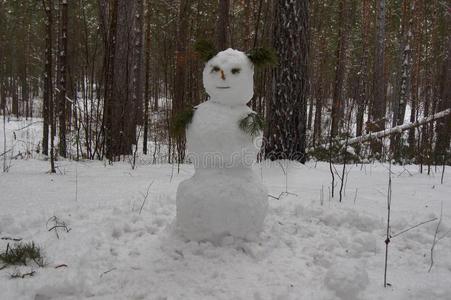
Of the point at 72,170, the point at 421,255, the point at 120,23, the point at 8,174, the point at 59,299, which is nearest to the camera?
the point at 59,299

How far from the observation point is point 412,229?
2.40 meters

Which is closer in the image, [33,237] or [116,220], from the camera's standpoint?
[33,237]

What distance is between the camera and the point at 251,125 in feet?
7.01

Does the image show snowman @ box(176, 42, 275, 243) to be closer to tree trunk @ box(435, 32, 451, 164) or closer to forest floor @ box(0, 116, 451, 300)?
forest floor @ box(0, 116, 451, 300)

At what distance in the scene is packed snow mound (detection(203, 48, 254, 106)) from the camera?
219 centimetres

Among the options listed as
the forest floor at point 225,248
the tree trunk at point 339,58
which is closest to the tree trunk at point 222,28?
the tree trunk at point 339,58

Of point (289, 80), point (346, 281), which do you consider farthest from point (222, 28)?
point (346, 281)

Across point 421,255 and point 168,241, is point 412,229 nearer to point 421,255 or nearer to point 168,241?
point 421,255

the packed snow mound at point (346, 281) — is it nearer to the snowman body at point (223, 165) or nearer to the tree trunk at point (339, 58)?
the snowman body at point (223, 165)

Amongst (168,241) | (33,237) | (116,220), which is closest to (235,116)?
(168,241)

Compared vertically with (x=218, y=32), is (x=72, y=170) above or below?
below

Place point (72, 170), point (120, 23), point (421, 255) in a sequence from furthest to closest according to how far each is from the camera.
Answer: point (120, 23)
point (72, 170)
point (421, 255)

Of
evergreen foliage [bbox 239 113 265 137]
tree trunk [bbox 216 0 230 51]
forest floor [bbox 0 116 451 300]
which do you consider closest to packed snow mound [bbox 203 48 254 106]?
evergreen foliage [bbox 239 113 265 137]

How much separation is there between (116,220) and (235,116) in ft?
3.62
